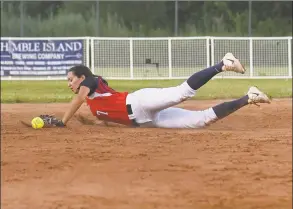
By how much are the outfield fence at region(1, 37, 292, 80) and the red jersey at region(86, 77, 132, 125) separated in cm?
1549

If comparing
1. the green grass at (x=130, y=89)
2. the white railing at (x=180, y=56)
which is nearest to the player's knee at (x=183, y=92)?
the green grass at (x=130, y=89)

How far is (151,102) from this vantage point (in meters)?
9.34

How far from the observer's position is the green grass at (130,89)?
17.4m

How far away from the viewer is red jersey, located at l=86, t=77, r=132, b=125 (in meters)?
9.48

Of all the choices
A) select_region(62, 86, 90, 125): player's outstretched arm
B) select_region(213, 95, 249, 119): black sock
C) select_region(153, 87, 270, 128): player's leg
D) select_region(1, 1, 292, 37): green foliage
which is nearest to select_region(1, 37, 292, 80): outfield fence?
select_region(1, 1, 292, 37): green foliage

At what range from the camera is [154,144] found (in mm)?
7762

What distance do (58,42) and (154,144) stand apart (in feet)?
59.4

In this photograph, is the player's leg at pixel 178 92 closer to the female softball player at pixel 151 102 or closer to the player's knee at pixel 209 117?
the female softball player at pixel 151 102

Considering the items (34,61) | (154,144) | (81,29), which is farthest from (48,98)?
(81,29)

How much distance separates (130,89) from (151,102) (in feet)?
37.1

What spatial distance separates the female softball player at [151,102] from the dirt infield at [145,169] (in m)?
0.48

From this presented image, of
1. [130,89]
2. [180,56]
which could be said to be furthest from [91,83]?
[180,56]

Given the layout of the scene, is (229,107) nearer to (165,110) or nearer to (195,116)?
(195,116)

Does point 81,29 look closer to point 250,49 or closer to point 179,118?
point 250,49
